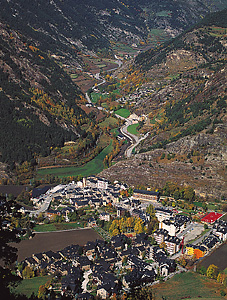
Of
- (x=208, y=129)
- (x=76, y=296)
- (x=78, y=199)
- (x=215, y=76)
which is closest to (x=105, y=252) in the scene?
(x=76, y=296)

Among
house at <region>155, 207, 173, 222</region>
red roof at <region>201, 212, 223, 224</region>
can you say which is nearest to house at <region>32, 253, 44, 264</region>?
house at <region>155, 207, 173, 222</region>

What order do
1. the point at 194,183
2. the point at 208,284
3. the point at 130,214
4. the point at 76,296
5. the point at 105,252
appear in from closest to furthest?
1. the point at 76,296
2. the point at 208,284
3. the point at 105,252
4. the point at 130,214
5. the point at 194,183

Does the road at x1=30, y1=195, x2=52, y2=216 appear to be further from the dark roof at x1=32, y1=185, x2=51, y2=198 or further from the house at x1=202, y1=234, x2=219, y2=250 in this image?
the house at x1=202, y1=234, x2=219, y2=250

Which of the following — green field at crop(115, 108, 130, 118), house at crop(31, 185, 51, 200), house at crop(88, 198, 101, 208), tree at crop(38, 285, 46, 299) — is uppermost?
green field at crop(115, 108, 130, 118)

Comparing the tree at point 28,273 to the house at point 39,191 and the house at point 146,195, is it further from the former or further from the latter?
the house at point 146,195

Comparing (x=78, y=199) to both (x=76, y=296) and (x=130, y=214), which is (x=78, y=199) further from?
(x=76, y=296)
